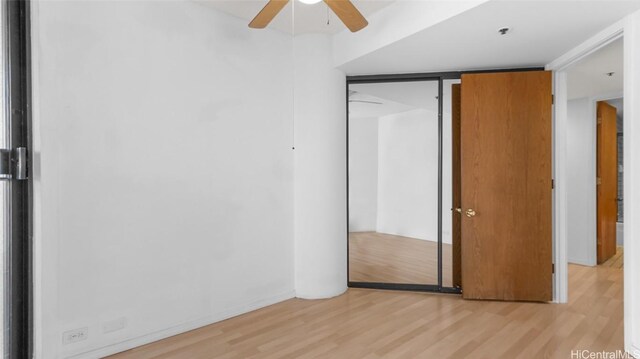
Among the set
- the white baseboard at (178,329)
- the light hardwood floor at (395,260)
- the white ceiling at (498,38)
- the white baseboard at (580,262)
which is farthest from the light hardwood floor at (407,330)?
the white ceiling at (498,38)

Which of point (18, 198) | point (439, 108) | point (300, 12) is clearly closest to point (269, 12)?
point (300, 12)

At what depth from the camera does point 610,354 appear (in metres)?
2.23

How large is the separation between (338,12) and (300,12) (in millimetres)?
1030

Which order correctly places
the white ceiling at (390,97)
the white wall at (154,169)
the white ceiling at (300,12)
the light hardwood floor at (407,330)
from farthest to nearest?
the white ceiling at (390,97)
the white ceiling at (300,12)
the light hardwood floor at (407,330)
the white wall at (154,169)

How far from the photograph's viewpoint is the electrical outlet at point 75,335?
211 centimetres

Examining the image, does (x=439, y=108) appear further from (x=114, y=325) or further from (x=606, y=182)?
(x=114, y=325)

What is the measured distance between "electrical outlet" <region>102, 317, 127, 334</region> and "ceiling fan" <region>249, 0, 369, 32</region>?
2169mm

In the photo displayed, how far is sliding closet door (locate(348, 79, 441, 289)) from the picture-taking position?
456cm

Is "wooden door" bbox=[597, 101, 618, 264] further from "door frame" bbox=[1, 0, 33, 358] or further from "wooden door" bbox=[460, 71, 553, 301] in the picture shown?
"door frame" bbox=[1, 0, 33, 358]

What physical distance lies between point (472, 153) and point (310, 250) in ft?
5.91

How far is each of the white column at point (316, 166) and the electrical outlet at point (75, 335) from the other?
1.74 m

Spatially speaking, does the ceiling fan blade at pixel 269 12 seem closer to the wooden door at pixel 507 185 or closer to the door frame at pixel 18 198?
the door frame at pixel 18 198

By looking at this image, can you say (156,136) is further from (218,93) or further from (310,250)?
(310,250)

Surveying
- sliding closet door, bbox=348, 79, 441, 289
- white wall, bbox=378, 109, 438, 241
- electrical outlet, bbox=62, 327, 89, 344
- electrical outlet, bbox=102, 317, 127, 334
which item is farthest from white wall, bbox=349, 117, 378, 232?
electrical outlet, bbox=62, 327, 89, 344
